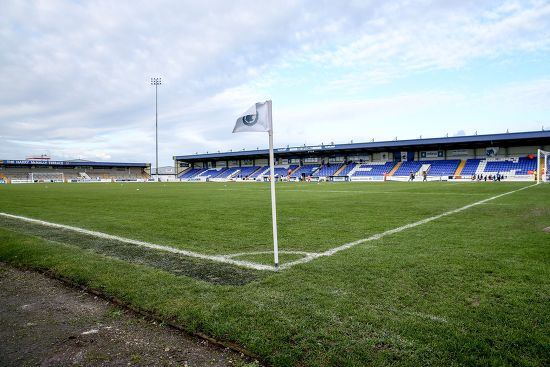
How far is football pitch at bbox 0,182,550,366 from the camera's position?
3.21 m

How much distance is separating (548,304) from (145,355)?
452 cm

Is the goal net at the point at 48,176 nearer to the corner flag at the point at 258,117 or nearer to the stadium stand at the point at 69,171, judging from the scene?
the stadium stand at the point at 69,171

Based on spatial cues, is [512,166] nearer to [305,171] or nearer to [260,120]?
[305,171]

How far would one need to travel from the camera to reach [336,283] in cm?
491

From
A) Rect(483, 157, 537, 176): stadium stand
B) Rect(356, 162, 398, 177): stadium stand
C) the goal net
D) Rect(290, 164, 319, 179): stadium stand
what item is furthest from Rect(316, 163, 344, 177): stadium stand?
the goal net

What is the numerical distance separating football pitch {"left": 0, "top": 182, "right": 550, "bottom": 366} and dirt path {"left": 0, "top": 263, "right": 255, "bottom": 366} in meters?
0.23

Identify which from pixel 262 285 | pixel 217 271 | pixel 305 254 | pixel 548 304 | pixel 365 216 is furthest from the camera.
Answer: pixel 365 216

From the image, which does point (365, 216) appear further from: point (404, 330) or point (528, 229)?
point (404, 330)

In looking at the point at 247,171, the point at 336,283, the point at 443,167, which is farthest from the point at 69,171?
the point at 336,283

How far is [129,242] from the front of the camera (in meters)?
8.20

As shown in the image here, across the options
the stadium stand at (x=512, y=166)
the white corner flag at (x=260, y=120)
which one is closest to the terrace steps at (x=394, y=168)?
the stadium stand at (x=512, y=166)

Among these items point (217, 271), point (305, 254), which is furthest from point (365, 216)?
point (217, 271)

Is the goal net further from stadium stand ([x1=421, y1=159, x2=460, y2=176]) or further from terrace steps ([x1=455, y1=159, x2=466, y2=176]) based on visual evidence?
terrace steps ([x1=455, y1=159, x2=466, y2=176])

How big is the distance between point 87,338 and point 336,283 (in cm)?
313
